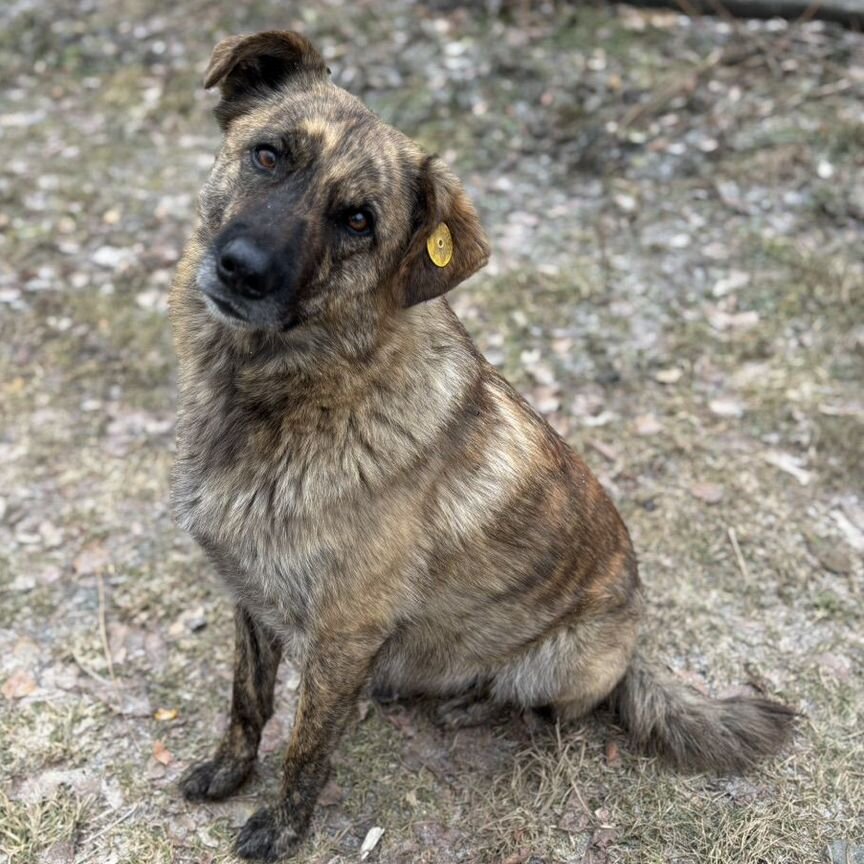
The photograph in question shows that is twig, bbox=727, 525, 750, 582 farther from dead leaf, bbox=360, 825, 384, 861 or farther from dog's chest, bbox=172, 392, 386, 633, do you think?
dog's chest, bbox=172, 392, 386, 633

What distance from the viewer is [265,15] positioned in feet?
26.2

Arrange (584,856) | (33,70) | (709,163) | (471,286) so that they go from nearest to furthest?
1. (584,856)
2. (471,286)
3. (709,163)
4. (33,70)

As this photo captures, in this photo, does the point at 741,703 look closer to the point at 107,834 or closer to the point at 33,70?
the point at 107,834

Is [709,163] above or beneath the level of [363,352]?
beneath

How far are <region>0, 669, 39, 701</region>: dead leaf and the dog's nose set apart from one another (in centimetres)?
219

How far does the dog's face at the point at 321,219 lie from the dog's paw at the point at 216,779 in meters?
1.72

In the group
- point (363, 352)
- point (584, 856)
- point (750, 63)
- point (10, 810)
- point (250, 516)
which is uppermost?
point (363, 352)

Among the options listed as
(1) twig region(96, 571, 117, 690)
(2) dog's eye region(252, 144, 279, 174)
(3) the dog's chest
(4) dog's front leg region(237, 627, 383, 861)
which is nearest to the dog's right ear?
(2) dog's eye region(252, 144, 279, 174)

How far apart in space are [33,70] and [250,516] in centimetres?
694

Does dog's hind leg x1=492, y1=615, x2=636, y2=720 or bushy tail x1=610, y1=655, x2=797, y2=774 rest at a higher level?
dog's hind leg x1=492, y1=615, x2=636, y2=720

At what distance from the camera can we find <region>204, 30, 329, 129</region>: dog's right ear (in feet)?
9.17

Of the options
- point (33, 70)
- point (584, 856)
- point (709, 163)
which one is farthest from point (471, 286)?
point (33, 70)

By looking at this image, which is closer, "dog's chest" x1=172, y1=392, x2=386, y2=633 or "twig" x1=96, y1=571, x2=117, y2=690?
"dog's chest" x1=172, y1=392, x2=386, y2=633

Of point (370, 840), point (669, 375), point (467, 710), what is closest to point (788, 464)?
point (669, 375)
